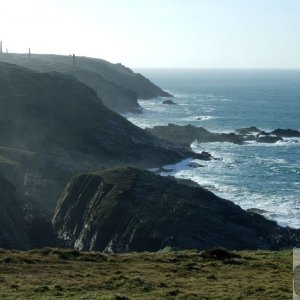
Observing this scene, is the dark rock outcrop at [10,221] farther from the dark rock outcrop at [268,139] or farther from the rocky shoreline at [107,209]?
the dark rock outcrop at [268,139]

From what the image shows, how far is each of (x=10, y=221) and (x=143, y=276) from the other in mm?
26995

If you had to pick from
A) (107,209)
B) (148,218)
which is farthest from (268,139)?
(148,218)

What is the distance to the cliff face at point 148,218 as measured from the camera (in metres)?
48.3

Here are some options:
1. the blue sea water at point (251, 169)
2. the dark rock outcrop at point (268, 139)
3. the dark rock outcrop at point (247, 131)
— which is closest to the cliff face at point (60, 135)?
the blue sea water at point (251, 169)

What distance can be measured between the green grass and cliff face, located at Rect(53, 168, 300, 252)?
15.1 metres

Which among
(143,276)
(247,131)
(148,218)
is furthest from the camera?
(247,131)

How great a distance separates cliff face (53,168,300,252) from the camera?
4828cm

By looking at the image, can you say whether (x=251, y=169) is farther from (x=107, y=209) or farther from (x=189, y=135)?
(x=107, y=209)

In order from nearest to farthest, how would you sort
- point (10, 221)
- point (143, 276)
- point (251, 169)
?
point (143, 276) < point (10, 221) < point (251, 169)

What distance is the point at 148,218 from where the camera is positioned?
163 ft

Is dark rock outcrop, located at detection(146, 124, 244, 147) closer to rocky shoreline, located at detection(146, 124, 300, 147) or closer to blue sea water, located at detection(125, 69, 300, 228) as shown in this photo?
rocky shoreline, located at detection(146, 124, 300, 147)

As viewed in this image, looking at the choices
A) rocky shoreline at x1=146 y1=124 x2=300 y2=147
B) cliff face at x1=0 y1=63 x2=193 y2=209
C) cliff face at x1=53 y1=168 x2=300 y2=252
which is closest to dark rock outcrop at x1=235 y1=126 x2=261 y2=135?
rocky shoreline at x1=146 y1=124 x2=300 y2=147

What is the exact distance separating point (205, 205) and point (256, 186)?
86.9ft

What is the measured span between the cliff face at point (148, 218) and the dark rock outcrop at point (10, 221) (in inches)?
188
